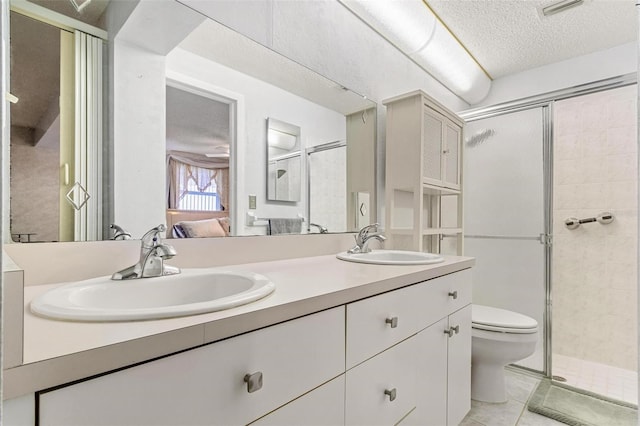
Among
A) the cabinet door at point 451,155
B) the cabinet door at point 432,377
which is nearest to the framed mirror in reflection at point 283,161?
the cabinet door at point 432,377

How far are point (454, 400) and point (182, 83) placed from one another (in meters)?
1.54

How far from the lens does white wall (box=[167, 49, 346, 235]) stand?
42.6 inches

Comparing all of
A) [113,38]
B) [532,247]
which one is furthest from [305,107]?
[532,247]

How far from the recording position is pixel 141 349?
449 mm

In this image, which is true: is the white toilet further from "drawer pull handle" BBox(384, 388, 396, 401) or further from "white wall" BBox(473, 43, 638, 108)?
"white wall" BBox(473, 43, 638, 108)

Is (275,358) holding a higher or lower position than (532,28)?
lower

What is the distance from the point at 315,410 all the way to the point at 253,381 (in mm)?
209

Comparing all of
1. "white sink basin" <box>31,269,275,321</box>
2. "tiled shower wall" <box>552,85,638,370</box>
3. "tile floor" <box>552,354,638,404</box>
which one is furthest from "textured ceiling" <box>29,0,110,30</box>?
"tiled shower wall" <box>552,85,638,370</box>

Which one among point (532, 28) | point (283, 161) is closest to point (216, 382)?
point (283, 161)

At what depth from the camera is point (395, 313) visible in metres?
0.94

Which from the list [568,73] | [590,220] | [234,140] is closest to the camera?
[234,140]

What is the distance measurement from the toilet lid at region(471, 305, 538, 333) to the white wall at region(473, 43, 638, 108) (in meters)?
1.71

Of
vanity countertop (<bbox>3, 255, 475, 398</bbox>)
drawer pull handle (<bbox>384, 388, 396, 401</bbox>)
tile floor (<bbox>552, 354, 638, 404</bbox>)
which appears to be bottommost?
tile floor (<bbox>552, 354, 638, 404</bbox>)

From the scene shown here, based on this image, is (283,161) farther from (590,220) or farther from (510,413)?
(590,220)
